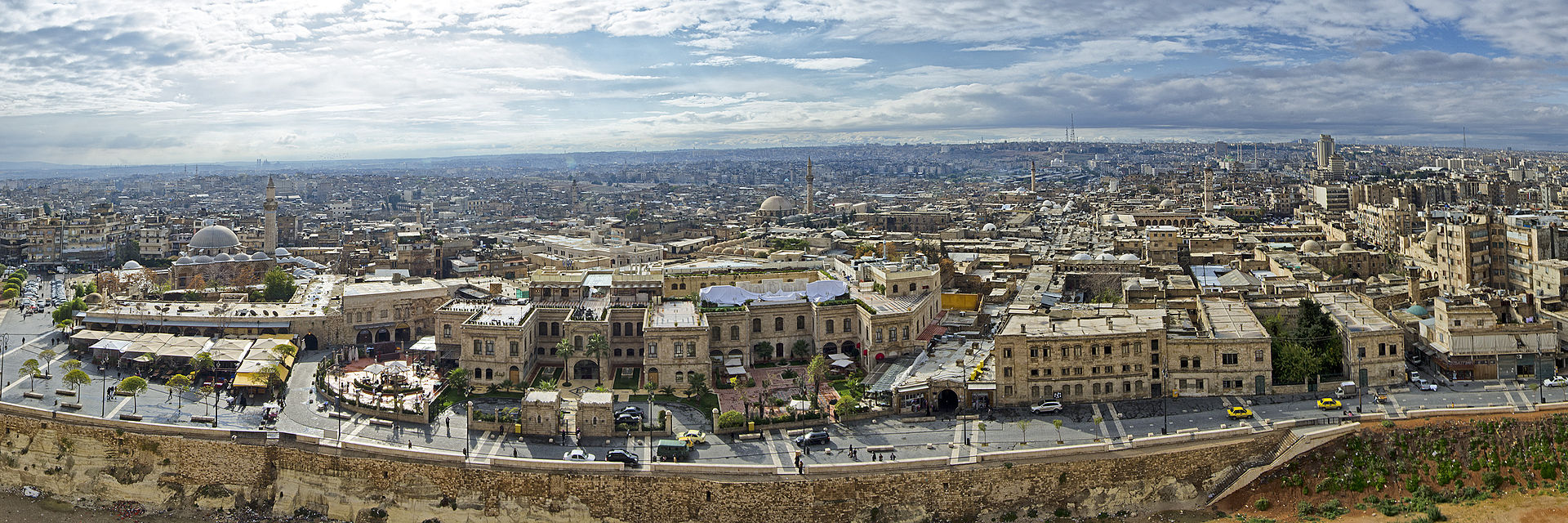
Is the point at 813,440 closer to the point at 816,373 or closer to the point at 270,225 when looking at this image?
the point at 816,373

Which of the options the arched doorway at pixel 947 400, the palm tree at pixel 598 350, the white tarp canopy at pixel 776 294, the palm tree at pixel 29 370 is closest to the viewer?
the arched doorway at pixel 947 400

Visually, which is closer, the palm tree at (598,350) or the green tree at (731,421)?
the green tree at (731,421)

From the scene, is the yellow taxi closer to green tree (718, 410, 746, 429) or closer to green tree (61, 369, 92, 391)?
green tree (718, 410, 746, 429)

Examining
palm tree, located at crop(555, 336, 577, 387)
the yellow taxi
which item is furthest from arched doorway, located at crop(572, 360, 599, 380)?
the yellow taxi

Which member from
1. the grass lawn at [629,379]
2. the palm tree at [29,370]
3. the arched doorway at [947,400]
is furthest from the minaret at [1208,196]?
the palm tree at [29,370]

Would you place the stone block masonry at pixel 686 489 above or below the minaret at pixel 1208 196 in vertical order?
below

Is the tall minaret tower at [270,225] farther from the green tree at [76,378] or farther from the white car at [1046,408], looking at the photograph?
the white car at [1046,408]

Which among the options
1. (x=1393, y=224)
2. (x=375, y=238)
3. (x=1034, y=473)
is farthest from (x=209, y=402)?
(x=1393, y=224)
